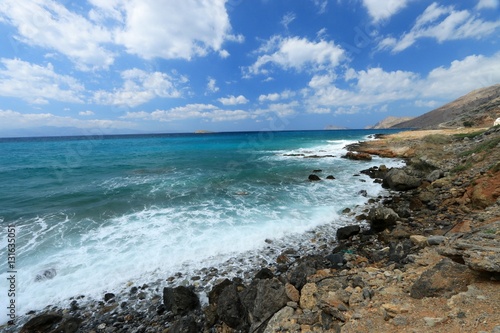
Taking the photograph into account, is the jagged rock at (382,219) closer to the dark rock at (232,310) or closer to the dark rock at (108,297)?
the dark rock at (232,310)

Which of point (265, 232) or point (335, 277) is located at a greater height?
point (335, 277)

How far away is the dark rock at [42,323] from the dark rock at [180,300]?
9.12 ft

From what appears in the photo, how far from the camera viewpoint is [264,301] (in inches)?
193

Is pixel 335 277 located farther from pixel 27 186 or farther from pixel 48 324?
pixel 27 186

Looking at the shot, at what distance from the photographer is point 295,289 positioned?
5.05m

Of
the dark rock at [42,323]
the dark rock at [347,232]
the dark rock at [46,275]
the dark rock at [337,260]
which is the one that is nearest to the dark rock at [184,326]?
the dark rock at [42,323]

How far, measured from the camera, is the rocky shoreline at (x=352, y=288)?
3.56 meters

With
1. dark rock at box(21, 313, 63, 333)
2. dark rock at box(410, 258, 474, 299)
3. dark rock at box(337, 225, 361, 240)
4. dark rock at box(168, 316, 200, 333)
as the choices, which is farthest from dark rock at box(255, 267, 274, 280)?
dark rock at box(21, 313, 63, 333)

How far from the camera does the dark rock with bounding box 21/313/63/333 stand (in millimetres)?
5520

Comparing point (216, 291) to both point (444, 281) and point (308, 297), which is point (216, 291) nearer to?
point (308, 297)

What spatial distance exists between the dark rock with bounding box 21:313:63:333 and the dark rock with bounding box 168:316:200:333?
3.22m

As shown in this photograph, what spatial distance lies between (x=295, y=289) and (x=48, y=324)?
6.40 m

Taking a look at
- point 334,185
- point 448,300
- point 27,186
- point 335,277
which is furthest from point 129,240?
point 27,186

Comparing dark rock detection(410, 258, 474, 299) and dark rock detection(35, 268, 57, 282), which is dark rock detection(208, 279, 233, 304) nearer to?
dark rock detection(410, 258, 474, 299)
